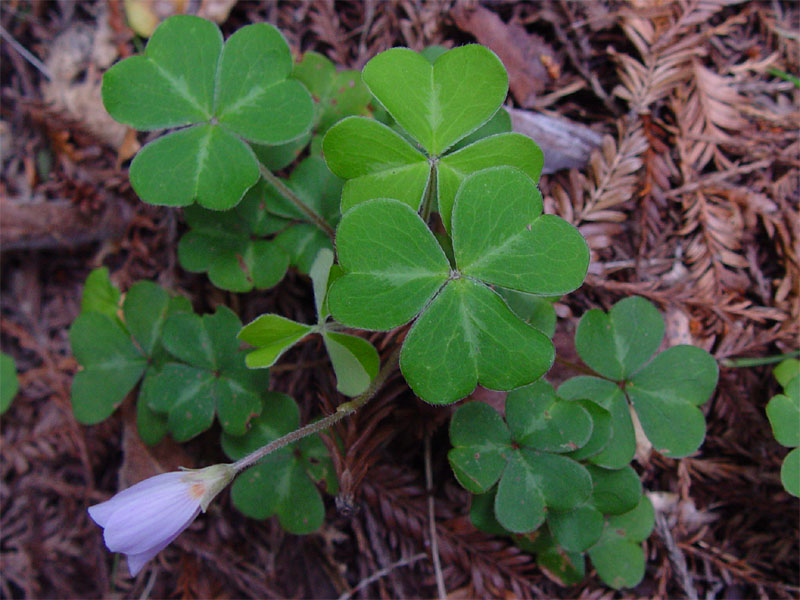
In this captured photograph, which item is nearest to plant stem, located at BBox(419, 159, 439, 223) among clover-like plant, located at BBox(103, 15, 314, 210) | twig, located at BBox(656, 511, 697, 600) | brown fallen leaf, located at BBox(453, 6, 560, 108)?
clover-like plant, located at BBox(103, 15, 314, 210)

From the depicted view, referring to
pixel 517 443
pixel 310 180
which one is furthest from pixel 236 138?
pixel 517 443

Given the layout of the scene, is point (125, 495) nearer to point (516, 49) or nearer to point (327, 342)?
point (327, 342)

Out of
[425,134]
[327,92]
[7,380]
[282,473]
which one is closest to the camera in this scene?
[425,134]

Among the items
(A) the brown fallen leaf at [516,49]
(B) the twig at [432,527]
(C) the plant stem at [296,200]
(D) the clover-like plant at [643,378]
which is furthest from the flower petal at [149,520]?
(A) the brown fallen leaf at [516,49]

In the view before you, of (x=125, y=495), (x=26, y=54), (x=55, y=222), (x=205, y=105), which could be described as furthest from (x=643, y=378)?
(x=26, y=54)

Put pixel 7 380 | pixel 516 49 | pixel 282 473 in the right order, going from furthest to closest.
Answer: pixel 7 380 → pixel 516 49 → pixel 282 473

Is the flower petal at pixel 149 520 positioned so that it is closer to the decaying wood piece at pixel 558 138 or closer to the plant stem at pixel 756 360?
the decaying wood piece at pixel 558 138
